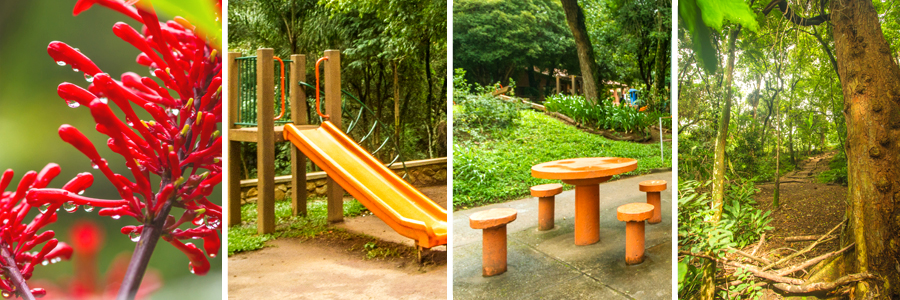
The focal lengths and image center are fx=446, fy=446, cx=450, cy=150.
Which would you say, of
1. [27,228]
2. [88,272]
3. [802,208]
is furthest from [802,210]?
[27,228]

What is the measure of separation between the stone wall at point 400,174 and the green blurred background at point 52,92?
1.24 m

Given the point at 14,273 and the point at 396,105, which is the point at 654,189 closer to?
the point at 396,105

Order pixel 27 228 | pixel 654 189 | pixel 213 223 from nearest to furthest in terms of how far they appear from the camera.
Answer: pixel 27 228 → pixel 213 223 → pixel 654 189

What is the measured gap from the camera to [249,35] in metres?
2.02

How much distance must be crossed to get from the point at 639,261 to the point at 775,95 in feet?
2.73

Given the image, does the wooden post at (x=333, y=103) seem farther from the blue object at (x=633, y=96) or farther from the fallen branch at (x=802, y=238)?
the fallen branch at (x=802, y=238)

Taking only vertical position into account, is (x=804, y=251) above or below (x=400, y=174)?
below

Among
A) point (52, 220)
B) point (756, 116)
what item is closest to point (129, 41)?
point (52, 220)

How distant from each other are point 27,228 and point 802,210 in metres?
2.26

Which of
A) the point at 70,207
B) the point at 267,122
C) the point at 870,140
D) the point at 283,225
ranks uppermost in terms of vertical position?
the point at 267,122

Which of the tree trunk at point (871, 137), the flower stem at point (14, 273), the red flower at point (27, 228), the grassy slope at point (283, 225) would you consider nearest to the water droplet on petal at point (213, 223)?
the red flower at point (27, 228)

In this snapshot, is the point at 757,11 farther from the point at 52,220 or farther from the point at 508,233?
the point at 52,220

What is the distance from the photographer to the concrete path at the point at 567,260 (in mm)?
1832

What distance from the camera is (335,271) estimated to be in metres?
1.88
